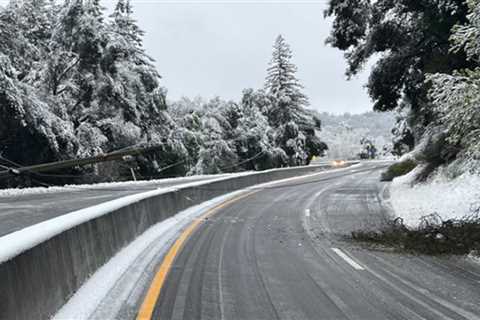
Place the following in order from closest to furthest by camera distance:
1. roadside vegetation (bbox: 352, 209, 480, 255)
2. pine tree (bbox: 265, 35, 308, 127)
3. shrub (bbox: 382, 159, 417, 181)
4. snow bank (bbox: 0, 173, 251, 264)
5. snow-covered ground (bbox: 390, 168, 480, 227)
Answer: snow bank (bbox: 0, 173, 251, 264) < roadside vegetation (bbox: 352, 209, 480, 255) < snow-covered ground (bbox: 390, 168, 480, 227) < shrub (bbox: 382, 159, 417, 181) < pine tree (bbox: 265, 35, 308, 127)

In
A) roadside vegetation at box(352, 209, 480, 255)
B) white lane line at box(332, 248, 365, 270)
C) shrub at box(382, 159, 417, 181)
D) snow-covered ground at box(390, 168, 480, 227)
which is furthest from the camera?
shrub at box(382, 159, 417, 181)

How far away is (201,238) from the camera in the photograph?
10.9 metres

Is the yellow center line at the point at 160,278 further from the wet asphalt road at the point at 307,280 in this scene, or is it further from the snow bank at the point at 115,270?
the snow bank at the point at 115,270

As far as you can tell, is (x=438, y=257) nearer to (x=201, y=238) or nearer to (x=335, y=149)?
(x=201, y=238)

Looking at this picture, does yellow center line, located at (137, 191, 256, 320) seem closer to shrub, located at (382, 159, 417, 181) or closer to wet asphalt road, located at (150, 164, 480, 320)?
wet asphalt road, located at (150, 164, 480, 320)

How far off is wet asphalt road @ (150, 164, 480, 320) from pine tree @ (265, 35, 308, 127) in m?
47.6

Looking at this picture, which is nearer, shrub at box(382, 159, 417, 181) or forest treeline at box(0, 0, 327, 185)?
forest treeline at box(0, 0, 327, 185)

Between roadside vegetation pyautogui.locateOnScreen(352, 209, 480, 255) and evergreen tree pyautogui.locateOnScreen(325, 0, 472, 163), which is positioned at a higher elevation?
evergreen tree pyautogui.locateOnScreen(325, 0, 472, 163)

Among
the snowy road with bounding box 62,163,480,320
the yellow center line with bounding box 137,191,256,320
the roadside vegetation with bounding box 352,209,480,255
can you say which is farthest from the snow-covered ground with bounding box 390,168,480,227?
the yellow center line with bounding box 137,191,256,320

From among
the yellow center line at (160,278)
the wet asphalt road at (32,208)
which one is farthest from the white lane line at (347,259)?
the wet asphalt road at (32,208)

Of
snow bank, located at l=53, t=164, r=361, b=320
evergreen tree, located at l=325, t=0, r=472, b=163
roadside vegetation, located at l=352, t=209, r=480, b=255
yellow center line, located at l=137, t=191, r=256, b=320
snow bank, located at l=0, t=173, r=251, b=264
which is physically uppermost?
evergreen tree, located at l=325, t=0, r=472, b=163

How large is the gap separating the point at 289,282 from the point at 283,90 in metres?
54.0

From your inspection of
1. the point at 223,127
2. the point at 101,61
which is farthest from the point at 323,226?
the point at 223,127

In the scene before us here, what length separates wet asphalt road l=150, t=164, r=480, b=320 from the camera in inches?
221
